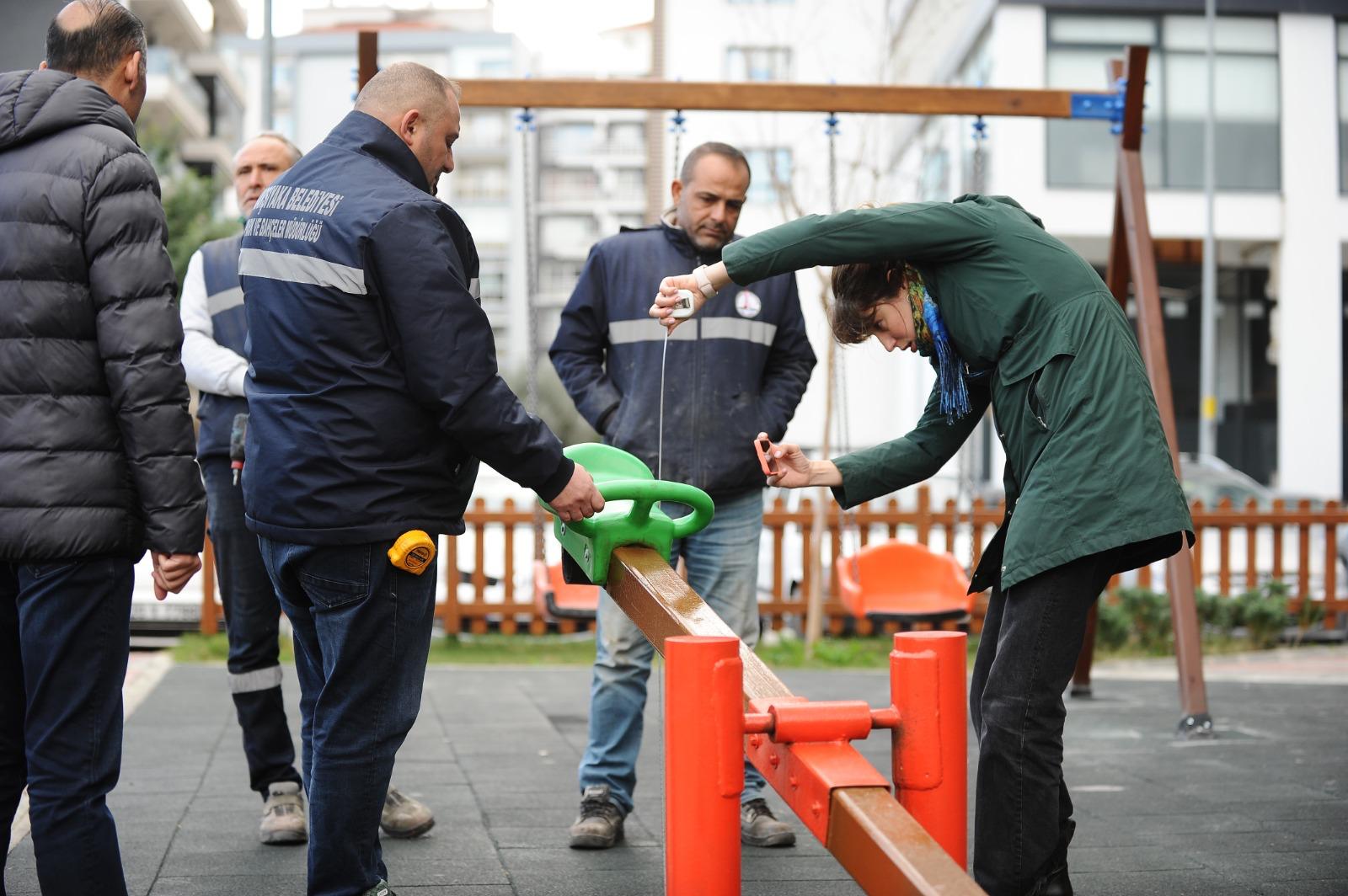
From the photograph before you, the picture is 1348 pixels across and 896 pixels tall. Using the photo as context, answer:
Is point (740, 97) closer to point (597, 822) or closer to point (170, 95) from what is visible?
point (597, 822)

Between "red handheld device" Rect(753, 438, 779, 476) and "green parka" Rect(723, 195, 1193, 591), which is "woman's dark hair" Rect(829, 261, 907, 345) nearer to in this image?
"green parka" Rect(723, 195, 1193, 591)

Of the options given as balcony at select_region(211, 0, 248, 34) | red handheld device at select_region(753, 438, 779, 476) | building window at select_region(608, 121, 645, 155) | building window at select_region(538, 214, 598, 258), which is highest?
balcony at select_region(211, 0, 248, 34)

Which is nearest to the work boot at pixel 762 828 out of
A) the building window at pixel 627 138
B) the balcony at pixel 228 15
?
the balcony at pixel 228 15

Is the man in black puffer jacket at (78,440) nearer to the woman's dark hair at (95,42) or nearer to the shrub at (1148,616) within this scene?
the woman's dark hair at (95,42)

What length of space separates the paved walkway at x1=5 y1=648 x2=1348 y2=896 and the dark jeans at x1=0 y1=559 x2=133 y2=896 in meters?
0.92

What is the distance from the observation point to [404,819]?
457 cm

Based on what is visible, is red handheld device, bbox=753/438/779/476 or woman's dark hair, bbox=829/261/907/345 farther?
red handheld device, bbox=753/438/779/476

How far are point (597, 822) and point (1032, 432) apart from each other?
1931 millimetres

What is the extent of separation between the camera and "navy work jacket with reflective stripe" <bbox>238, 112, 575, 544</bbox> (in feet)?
10.1

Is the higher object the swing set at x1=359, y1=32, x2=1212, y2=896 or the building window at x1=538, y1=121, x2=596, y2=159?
the building window at x1=538, y1=121, x2=596, y2=159

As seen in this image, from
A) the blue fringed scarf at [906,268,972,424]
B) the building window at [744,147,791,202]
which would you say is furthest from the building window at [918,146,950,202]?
the blue fringed scarf at [906,268,972,424]

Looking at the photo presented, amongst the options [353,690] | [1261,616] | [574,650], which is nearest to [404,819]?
[353,690]

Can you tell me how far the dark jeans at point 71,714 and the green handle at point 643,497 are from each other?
3.35 feet

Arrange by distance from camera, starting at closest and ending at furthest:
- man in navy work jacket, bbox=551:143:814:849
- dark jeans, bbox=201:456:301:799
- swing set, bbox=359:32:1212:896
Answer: swing set, bbox=359:32:1212:896 → dark jeans, bbox=201:456:301:799 → man in navy work jacket, bbox=551:143:814:849
